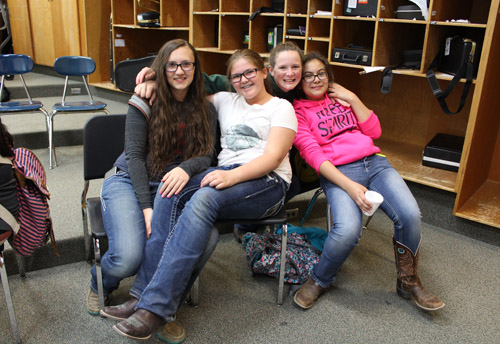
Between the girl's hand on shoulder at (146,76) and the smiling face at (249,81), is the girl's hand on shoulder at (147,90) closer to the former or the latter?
the girl's hand on shoulder at (146,76)

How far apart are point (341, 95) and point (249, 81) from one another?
47 cm

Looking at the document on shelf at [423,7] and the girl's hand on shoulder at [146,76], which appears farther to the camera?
the document on shelf at [423,7]

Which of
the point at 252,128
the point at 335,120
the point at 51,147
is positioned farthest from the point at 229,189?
the point at 51,147

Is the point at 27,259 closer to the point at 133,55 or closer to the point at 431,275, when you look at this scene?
the point at 431,275

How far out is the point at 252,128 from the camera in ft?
5.89

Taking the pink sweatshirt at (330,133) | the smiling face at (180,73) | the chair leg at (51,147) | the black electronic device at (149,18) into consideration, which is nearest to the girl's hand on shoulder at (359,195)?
the pink sweatshirt at (330,133)

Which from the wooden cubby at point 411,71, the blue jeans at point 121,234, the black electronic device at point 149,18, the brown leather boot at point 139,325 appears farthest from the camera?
the black electronic device at point 149,18

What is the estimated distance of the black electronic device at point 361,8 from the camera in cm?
269

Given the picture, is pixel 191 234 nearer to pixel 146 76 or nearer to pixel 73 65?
pixel 146 76

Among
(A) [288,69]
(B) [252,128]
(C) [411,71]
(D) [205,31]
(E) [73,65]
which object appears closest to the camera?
(B) [252,128]

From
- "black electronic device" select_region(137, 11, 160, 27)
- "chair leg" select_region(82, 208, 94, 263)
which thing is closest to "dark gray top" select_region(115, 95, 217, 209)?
"chair leg" select_region(82, 208, 94, 263)

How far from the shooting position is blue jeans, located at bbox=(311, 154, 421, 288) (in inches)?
69.1

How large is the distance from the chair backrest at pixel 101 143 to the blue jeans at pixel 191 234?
0.56 metres

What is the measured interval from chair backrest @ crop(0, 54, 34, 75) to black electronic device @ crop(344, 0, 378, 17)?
240cm
